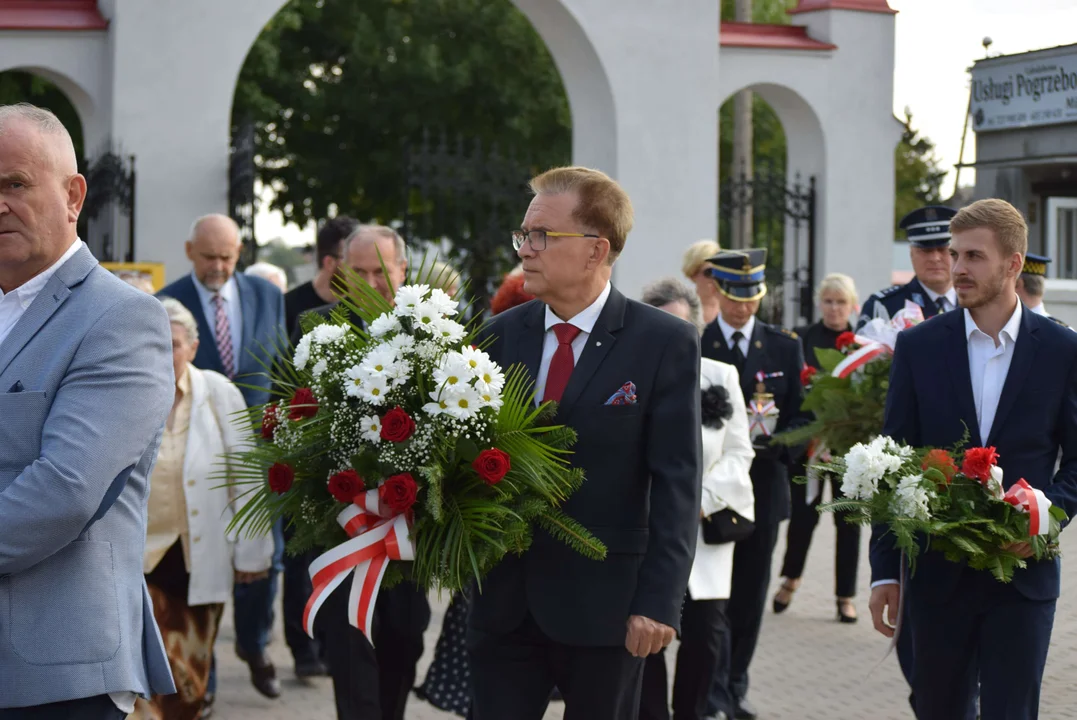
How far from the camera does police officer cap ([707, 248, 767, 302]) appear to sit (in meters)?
7.51

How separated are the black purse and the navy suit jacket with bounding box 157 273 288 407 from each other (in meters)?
2.58

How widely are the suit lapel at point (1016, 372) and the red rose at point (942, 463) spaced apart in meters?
0.26

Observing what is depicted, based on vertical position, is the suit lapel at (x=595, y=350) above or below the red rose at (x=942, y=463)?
above

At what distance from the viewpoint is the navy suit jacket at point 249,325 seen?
25.2 feet

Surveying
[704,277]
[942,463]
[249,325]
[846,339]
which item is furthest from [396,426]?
[704,277]

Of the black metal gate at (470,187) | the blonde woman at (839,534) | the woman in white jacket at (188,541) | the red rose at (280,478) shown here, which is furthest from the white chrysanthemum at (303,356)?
the black metal gate at (470,187)

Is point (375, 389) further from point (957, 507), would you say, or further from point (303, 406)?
point (957, 507)

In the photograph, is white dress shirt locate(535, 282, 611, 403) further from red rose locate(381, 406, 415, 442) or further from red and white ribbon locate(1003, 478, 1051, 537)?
red and white ribbon locate(1003, 478, 1051, 537)

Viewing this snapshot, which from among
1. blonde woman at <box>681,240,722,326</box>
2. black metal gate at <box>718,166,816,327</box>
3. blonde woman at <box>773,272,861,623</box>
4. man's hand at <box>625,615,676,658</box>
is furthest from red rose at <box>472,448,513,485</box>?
black metal gate at <box>718,166,816,327</box>

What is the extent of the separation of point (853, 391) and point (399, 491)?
312cm

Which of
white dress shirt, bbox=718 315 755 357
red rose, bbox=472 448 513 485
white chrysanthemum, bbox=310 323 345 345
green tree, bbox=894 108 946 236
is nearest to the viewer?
red rose, bbox=472 448 513 485

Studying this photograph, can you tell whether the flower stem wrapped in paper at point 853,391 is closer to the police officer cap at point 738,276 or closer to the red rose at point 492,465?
the police officer cap at point 738,276

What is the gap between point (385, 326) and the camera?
4.03m

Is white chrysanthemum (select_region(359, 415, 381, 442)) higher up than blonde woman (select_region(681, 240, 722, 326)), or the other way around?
blonde woman (select_region(681, 240, 722, 326))
